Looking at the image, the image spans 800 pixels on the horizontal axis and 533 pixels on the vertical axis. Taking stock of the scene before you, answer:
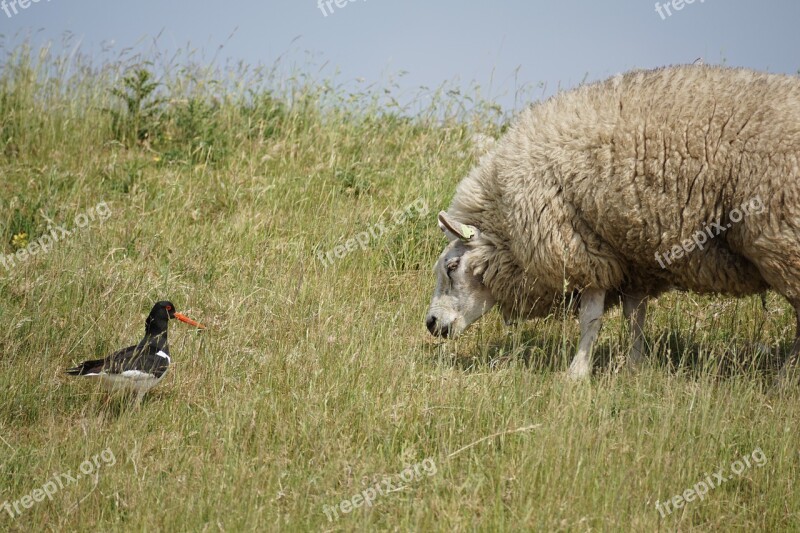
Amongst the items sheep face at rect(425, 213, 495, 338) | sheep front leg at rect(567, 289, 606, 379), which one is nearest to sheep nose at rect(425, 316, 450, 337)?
sheep face at rect(425, 213, 495, 338)

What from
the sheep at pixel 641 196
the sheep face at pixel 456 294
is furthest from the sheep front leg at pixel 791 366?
the sheep face at pixel 456 294

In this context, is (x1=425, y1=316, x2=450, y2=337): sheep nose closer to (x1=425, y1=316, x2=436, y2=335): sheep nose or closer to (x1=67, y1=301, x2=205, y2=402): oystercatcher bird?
(x1=425, y1=316, x2=436, y2=335): sheep nose

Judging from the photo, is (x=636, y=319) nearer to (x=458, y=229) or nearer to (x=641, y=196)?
(x=641, y=196)

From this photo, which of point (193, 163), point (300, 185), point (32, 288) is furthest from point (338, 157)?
point (32, 288)

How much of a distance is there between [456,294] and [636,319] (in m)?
1.37

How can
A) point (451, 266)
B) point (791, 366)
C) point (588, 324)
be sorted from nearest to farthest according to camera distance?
point (791, 366) → point (588, 324) → point (451, 266)

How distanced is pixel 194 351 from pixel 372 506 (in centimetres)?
224

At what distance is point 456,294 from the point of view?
7082 millimetres

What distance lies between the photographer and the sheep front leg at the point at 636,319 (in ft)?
22.3

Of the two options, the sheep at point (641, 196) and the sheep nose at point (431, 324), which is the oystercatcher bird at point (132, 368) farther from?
the sheep at point (641, 196)

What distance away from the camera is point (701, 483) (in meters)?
4.83

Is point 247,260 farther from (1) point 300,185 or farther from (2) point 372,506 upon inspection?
(2) point 372,506

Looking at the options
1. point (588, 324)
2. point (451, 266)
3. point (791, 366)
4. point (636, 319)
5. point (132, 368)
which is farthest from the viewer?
point (451, 266)

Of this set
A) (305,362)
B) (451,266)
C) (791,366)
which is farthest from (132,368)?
(791,366)
